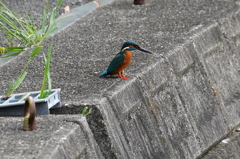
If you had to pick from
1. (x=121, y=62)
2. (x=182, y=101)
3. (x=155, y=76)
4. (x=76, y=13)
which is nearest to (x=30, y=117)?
(x=121, y=62)

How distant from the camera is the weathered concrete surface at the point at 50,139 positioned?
2855mm

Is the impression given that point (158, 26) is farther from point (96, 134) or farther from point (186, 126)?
point (96, 134)

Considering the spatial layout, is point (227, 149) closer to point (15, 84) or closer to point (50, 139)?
point (15, 84)

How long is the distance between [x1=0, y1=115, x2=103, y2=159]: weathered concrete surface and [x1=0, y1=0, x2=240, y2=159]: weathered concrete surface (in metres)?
0.22

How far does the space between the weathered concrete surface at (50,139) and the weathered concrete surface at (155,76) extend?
0.71ft

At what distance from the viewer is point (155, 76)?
4270 millimetres

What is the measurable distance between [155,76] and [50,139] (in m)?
1.44

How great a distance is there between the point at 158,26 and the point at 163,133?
5.06 ft

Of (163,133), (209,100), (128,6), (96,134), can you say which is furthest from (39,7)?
(96,134)

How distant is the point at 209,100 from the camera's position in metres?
4.85

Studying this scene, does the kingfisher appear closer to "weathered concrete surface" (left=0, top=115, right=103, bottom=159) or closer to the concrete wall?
the concrete wall

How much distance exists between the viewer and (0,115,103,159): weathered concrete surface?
2855mm

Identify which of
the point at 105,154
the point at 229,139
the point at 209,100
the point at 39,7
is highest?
the point at 39,7

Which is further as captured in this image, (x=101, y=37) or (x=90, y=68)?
(x=101, y=37)
